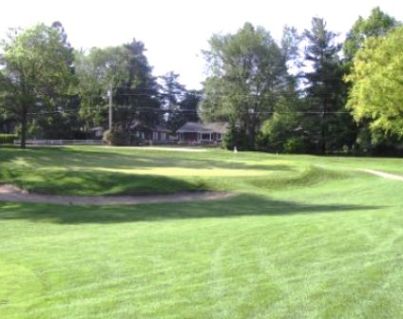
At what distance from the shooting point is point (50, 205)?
22.6m

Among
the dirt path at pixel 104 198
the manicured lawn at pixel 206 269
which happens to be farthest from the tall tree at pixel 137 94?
the manicured lawn at pixel 206 269

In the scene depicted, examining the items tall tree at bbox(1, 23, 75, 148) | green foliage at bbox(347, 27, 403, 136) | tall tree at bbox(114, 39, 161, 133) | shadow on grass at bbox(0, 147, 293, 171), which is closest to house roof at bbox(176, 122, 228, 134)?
tall tree at bbox(114, 39, 161, 133)

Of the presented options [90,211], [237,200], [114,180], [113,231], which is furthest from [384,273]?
[114,180]

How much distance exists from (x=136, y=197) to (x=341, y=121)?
189 feet

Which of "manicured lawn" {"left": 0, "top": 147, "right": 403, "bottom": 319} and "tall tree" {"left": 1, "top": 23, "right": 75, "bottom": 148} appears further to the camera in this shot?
"tall tree" {"left": 1, "top": 23, "right": 75, "bottom": 148}

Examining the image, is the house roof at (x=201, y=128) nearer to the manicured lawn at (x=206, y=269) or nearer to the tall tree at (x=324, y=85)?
the tall tree at (x=324, y=85)

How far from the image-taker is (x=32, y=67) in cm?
5859

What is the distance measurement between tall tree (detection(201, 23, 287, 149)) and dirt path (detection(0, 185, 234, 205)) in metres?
58.1

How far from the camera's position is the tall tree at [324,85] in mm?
79625

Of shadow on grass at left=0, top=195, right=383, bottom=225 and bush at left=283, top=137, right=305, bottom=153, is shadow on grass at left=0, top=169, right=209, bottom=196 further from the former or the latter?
bush at left=283, top=137, right=305, bottom=153

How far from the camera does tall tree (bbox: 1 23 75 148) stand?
58.0 metres

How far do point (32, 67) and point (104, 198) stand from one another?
3669 centimetres

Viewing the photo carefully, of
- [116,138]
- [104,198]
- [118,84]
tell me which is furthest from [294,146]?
[104,198]

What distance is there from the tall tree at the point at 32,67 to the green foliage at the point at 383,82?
2666cm
